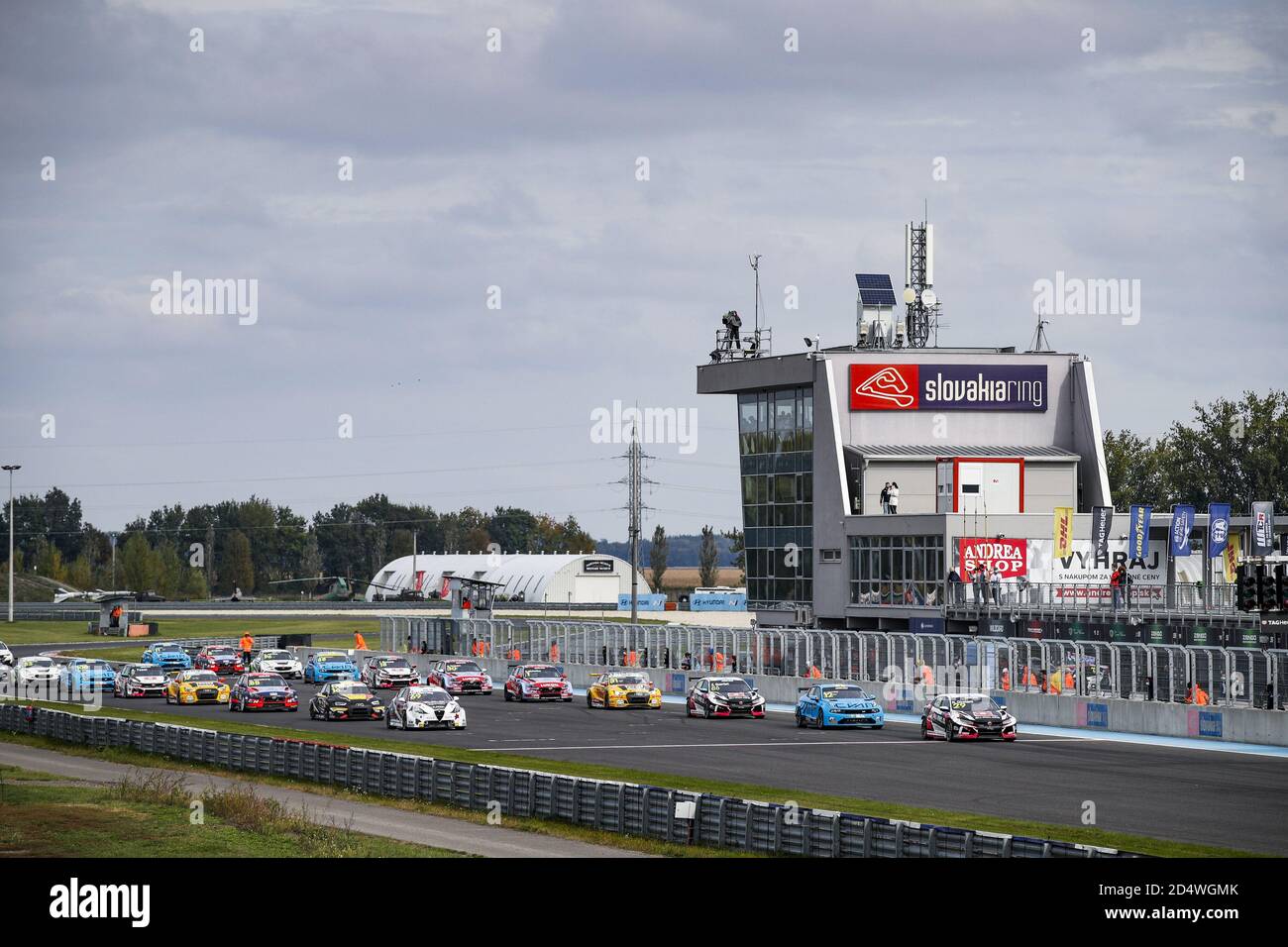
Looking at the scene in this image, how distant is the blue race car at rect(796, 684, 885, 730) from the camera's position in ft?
164

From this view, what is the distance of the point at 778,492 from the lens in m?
90.8

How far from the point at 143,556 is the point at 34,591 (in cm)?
1160

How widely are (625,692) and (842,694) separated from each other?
1090cm

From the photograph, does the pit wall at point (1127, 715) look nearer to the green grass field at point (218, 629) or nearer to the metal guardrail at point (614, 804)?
the metal guardrail at point (614, 804)

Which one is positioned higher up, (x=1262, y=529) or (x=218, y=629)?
(x=1262, y=529)

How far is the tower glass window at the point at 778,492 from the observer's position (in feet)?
290

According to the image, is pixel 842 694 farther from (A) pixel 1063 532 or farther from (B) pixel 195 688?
(A) pixel 1063 532

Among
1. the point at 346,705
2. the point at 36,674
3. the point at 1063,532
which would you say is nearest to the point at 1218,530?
the point at 1063,532

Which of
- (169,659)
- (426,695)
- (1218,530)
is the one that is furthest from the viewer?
(169,659)

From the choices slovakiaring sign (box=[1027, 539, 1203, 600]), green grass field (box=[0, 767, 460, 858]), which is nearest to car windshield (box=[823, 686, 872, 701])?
green grass field (box=[0, 767, 460, 858])

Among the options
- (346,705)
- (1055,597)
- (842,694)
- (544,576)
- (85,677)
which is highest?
(544,576)

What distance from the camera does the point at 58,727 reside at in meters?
49.0
